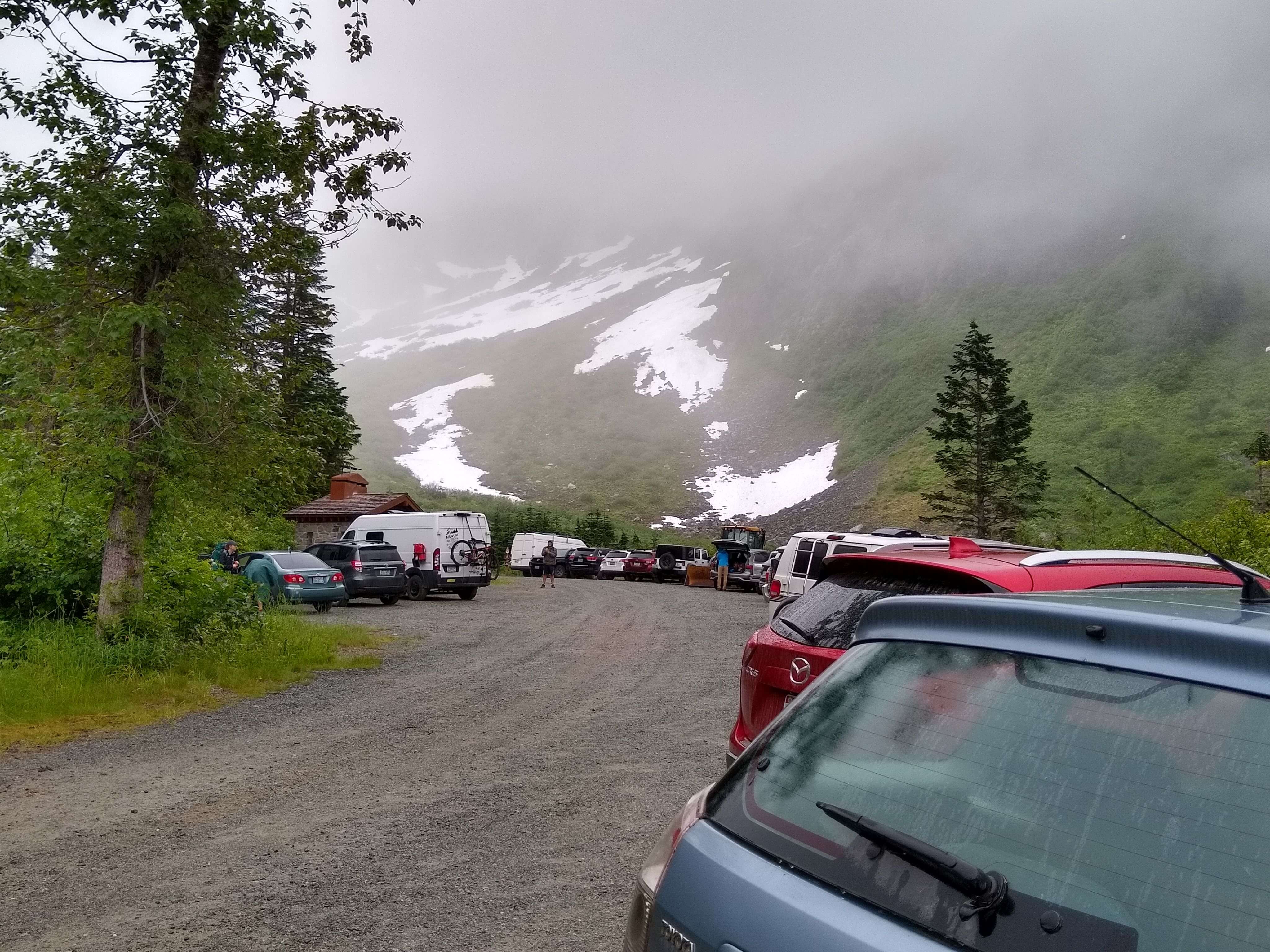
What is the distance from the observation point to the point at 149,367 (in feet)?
33.0

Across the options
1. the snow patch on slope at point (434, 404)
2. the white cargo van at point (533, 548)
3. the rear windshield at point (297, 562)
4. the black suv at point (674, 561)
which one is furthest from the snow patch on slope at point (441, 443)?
the rear windshield at point (297, 562)

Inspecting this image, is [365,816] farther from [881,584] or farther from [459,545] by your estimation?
[459,545]

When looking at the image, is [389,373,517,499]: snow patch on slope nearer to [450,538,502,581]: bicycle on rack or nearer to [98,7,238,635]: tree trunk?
[450,538,502,581]: bicycle on rack

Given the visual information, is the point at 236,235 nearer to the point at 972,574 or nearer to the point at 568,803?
the point at 568,803

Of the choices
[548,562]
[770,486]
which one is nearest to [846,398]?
[770,486]

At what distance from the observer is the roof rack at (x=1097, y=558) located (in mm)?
4496

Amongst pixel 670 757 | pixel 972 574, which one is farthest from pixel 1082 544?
pixel 972 574

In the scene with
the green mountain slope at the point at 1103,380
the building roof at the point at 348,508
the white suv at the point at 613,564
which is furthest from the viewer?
the green mountain slope at the point at 1103,380

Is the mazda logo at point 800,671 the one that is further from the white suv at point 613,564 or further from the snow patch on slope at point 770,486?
the snow patch on slope at point 770,486

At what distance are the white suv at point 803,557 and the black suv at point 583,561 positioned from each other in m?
33.8

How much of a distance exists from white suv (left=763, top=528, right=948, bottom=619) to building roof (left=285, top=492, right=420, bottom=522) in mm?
28821

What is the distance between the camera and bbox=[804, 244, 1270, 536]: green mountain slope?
65562mm

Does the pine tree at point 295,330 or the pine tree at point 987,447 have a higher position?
the pine tree at point 987,447

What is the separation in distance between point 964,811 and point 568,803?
485cm
